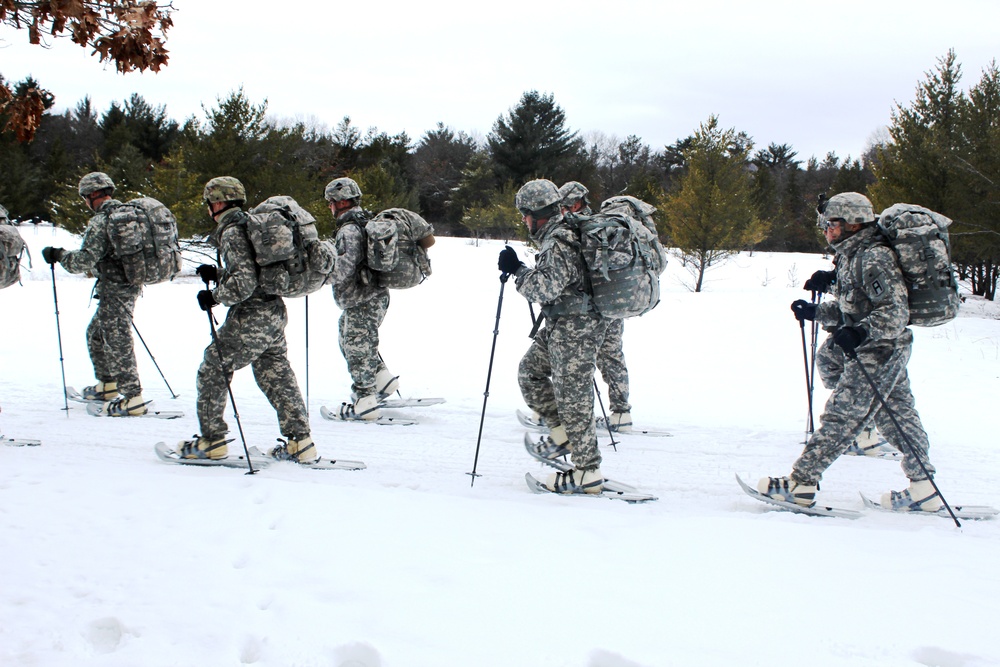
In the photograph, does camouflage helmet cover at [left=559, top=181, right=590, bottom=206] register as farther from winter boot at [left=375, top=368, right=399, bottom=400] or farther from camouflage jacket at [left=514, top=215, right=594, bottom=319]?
winter boot at [left=375, top=368, right=399, bottom=400]

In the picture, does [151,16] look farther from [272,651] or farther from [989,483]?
[989,483]

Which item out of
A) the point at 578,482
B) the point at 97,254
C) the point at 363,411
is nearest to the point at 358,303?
the point at 363,411

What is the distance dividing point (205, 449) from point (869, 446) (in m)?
5.56

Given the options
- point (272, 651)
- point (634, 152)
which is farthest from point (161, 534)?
point (634, 152)

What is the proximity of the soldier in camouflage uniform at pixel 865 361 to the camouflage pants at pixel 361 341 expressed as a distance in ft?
13.1

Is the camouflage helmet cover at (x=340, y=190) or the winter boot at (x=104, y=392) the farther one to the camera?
the winter boot at (x=104, y=392)

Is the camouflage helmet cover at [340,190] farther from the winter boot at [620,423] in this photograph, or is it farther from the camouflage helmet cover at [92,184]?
the winter boot at [620,423]

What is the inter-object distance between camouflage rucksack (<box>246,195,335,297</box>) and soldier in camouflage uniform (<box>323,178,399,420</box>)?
1737 mm

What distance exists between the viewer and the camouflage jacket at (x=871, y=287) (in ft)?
14.7

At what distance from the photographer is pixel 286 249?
16.7 feet

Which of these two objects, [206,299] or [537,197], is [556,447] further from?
[206,299]

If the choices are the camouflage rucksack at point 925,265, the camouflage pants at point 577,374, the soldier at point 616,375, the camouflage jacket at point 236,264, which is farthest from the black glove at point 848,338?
the camouflage jacket at point 236,264

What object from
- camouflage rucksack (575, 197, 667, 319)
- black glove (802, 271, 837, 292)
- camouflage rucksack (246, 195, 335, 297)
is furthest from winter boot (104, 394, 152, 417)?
black glove (802, 271, 837, 292)

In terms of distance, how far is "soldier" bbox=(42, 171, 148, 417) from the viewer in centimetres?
683
